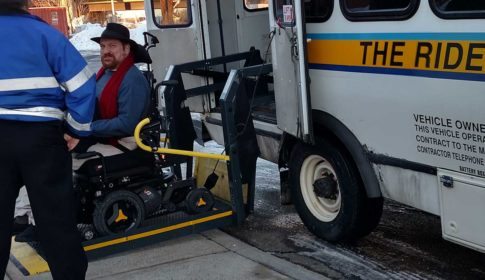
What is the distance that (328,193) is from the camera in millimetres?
4480

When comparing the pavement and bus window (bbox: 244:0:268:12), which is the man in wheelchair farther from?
bus window (bbox: 244:0:268:12)

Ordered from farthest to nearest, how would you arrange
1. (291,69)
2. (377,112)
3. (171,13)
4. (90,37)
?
(90,37), (171,13), (291,69), (377,112)

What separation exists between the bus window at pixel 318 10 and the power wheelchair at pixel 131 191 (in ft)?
4.17

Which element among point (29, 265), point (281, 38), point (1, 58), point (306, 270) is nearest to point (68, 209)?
point (1, 58)

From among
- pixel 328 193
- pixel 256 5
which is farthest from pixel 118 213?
pixel 256 5

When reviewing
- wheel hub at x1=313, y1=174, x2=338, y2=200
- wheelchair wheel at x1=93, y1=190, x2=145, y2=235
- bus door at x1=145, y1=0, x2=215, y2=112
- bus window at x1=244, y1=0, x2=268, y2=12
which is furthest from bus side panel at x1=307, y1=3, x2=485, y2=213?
bus window at x1=244, y1=0, x2=268, y2=12

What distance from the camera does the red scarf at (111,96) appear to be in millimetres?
4387

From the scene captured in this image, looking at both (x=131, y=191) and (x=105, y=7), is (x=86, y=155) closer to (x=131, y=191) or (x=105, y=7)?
(x=131, y=191)

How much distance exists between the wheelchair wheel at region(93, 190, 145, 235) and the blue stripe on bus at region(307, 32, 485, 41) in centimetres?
171

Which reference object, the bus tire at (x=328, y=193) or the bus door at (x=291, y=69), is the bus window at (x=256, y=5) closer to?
the bus door at (x=291, y=69)

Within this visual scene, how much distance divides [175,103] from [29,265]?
1906 mm

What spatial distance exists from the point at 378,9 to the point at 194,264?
2.06 metres

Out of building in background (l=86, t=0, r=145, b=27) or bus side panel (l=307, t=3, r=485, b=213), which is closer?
bus side panel (l=307, t=3, r=485, b=213)

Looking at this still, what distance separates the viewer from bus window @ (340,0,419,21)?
3508 mm
